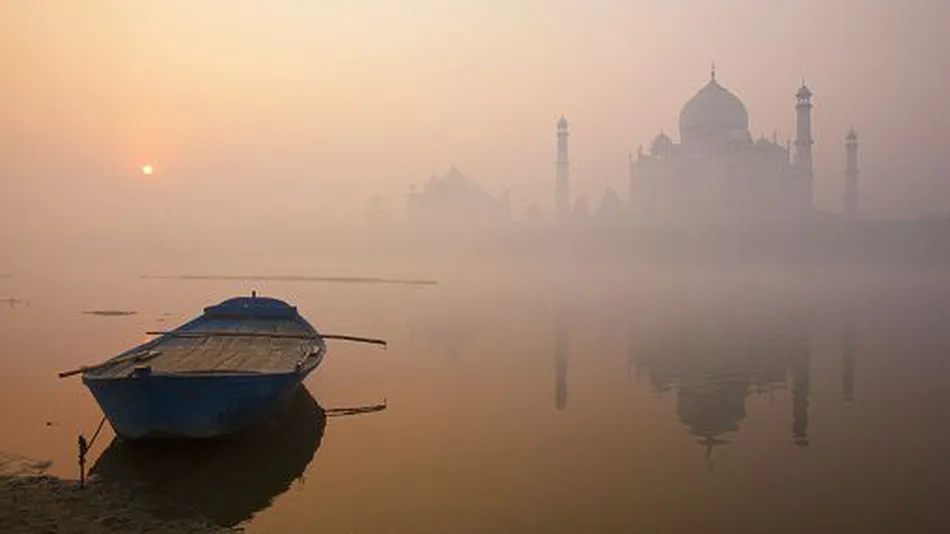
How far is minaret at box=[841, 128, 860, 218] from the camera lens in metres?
97.8

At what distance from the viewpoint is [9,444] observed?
12688 millimetres

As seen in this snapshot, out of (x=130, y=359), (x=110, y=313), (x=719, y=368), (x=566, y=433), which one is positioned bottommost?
(x=566, y=433)

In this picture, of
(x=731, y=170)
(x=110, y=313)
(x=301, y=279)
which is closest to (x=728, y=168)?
(x=731, y=170)

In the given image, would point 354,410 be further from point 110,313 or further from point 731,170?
point 731,170

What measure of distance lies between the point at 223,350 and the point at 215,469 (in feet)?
17.2

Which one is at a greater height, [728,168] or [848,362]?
[728,168]

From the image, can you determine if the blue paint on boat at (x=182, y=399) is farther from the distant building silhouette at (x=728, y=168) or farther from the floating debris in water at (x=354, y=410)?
the distant building silhouette at (x=728, y=168)

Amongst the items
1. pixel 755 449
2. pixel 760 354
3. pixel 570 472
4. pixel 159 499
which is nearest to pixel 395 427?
pixel 570 472

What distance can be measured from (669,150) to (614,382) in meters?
82.3

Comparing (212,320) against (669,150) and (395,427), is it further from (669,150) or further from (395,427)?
(669,150)

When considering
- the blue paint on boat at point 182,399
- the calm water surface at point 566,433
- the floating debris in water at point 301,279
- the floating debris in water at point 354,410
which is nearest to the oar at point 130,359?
the blue paint on boat at point 182,399

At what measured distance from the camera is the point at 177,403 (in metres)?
11.6

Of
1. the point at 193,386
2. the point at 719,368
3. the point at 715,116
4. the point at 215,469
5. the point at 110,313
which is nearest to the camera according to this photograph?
the point at 215,469

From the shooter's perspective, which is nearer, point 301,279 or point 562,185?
point 301,279
